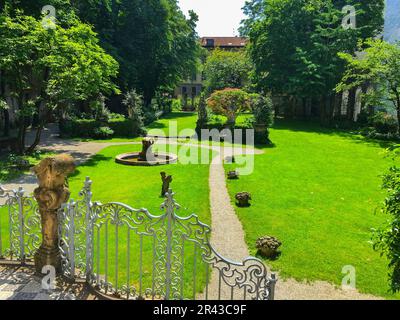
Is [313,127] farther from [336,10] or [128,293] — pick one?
[128,293]

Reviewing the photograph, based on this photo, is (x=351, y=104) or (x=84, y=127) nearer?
(x=84, y=127)

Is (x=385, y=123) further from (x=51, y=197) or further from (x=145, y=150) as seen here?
(x=51, y=197)

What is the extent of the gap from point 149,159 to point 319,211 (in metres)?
10.5

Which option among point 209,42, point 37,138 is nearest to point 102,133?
point 37,138

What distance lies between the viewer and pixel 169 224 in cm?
556

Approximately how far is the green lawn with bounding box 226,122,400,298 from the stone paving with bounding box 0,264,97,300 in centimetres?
431

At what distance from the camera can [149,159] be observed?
19.8 m

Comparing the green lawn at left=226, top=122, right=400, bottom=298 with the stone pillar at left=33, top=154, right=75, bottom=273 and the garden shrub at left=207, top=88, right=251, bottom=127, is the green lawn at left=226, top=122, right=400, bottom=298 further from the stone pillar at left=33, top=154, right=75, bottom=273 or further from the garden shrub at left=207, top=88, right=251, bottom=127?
the garden shrub at left=207, top=88, right=251, bottom=127

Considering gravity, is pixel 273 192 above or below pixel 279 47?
below

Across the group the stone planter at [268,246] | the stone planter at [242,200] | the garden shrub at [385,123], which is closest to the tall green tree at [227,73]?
the garden shrub at [385,123]

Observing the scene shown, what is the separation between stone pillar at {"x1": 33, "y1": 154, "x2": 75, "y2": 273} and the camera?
614 centimetres

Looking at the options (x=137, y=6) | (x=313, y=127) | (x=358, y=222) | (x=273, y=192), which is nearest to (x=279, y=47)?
(x=313, y=127)

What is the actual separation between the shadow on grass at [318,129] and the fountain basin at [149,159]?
1585cm

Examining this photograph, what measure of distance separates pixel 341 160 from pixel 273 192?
29.0 ft
